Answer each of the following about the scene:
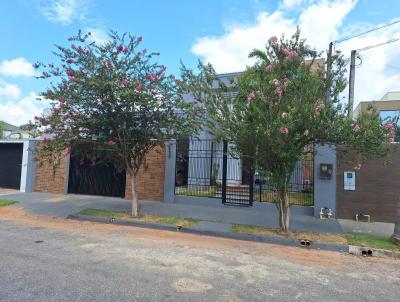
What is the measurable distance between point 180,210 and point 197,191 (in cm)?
199

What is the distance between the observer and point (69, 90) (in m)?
9.86

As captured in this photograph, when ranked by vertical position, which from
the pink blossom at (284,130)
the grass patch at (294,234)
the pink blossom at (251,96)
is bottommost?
the grass patch at (294,234)

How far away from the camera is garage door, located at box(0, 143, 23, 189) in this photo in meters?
18.0

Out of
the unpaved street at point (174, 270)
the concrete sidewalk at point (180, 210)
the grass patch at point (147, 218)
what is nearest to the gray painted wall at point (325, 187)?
the concrete sidewalk at point (180, 210)

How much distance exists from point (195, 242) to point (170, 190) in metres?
5.80

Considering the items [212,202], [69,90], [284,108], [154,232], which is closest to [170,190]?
[212,202]

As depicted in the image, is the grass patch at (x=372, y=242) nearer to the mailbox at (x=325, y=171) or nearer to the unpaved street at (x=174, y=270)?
the unpaved street at (x=174, y=270)

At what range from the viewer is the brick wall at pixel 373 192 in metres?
10.7

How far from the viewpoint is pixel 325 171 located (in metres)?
11.2

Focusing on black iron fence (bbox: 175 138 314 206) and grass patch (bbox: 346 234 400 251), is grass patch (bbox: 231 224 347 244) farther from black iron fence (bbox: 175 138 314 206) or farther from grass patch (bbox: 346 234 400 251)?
black iron fence (bbox: 175 138 314 206)

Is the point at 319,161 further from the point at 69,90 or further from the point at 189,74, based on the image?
the point at 69,90

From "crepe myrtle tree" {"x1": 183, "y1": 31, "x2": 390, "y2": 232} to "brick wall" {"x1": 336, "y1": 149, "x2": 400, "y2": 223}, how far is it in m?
3.14

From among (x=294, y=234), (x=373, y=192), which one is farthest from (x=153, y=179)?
(x=373, y=192)

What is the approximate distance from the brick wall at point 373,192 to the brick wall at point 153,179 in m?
6.85
